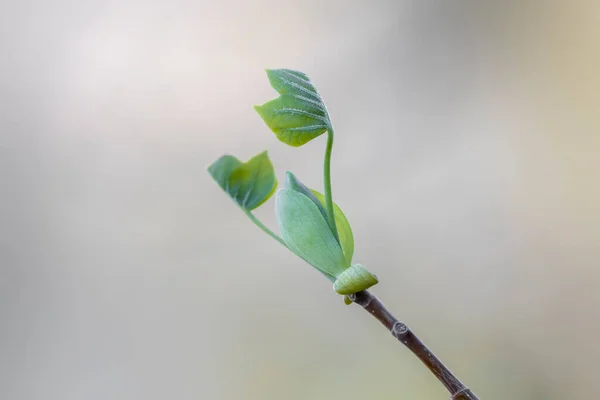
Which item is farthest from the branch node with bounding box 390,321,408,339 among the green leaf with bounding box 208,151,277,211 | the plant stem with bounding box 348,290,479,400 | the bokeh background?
the bokeh background

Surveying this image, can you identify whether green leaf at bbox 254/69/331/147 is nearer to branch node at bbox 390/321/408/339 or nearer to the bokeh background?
branch node at bbox 390/321/408/339

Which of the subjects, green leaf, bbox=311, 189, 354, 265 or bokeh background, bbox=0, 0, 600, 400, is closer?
green leaf, bbox=311, 189, 354, 265

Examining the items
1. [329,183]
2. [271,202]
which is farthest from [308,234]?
[271,202]

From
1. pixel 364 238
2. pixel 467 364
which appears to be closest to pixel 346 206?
pixel 364 238

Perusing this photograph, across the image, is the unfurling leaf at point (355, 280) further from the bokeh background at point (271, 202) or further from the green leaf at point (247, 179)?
the bokeh background at point (271, 202)

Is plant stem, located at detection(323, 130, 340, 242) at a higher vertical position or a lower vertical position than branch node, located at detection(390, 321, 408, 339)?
higher

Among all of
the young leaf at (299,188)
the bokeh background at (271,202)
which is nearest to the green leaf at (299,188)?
the young leaf at (299,188)

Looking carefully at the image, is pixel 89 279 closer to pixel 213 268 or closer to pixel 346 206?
pixel 213 268
